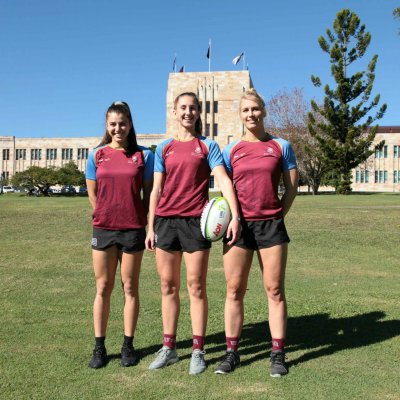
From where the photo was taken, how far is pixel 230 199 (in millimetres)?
3959

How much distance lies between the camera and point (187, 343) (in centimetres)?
465

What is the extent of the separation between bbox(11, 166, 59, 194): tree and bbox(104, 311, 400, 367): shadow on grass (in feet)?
170

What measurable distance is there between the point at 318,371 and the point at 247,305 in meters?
2.29

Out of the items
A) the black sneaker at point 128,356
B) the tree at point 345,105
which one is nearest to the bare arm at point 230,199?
the black sneaker at point 128,356

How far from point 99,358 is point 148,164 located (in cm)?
170

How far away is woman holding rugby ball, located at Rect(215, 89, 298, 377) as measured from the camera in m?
3.96

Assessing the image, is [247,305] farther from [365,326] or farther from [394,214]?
[394,214]

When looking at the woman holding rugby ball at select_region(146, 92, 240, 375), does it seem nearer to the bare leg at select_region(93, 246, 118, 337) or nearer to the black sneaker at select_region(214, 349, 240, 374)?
the black sneaker at select_region(214, 349, 240, 374)

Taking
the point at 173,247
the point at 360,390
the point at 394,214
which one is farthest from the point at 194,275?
the point at 394,214

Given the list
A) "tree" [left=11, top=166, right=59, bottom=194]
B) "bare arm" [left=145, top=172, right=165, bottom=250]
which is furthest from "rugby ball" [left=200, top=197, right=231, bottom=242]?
"tree" [left=11, top=166, right=59, bottom=194]

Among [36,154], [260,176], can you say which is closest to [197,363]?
[260,176]

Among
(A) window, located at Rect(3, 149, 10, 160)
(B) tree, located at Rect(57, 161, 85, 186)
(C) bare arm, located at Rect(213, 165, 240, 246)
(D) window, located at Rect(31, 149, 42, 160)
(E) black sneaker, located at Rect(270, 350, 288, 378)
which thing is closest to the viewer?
(E) black sneaker, located at Rect(270, 350, 288, 378)

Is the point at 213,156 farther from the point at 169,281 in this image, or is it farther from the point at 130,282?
the point at 130,282

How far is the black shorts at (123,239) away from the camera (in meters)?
4.07
